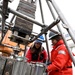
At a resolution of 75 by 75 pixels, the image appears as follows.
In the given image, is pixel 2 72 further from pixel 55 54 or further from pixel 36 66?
pixel 55 54

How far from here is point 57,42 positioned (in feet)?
9.02

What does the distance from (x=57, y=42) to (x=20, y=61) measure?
1.10 meters

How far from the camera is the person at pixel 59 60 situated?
2504mm

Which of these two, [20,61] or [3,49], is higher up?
[3,49]

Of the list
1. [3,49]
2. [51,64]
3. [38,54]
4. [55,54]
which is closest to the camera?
[51,64]

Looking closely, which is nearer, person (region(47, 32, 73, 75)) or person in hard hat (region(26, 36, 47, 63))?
person (region(47, 32, 73, 75))

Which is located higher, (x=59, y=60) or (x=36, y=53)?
(x=36, y=53)

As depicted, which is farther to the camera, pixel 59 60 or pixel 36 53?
pixel 36 53

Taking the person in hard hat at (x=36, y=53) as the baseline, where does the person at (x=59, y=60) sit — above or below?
below

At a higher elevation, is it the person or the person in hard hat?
the person in hard hat

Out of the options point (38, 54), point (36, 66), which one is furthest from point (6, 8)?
point (38, 54)

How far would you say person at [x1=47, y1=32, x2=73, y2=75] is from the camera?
250 centimetres

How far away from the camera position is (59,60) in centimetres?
252

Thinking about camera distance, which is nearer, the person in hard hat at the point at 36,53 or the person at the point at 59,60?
the person at the point at 59,60
